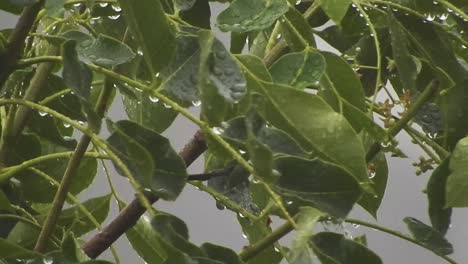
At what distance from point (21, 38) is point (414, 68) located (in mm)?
198

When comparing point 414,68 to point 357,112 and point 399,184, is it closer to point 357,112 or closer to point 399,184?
point 357,112

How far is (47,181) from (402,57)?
25 centimetres

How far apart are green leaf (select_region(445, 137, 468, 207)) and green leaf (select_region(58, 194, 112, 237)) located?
0.24 metres

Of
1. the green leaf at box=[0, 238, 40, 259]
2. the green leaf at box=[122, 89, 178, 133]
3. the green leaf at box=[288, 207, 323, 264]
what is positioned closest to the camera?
the green leaf at box=[288, 207, 323, 264]

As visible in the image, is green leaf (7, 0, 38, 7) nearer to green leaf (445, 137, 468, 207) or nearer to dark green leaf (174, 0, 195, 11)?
dark green leaf (174, 0, 195, 11)

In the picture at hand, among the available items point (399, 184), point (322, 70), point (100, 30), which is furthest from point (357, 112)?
point (399, 184)

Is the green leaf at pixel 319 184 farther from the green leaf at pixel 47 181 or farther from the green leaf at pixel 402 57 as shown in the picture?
the green leaf at pixel 47 181

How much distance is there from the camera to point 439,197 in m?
0.43

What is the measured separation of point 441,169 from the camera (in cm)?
43

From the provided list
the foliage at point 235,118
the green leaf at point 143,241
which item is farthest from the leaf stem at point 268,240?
the green leaf at point 143,241

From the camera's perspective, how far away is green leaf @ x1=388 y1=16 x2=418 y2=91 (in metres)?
0.42

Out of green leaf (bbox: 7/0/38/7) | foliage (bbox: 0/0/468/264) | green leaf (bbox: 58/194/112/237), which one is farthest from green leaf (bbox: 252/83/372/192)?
green leaf (bbox: 58/194/112/237)

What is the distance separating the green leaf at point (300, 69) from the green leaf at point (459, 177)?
0.08 meters

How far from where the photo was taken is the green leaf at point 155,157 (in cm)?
34
